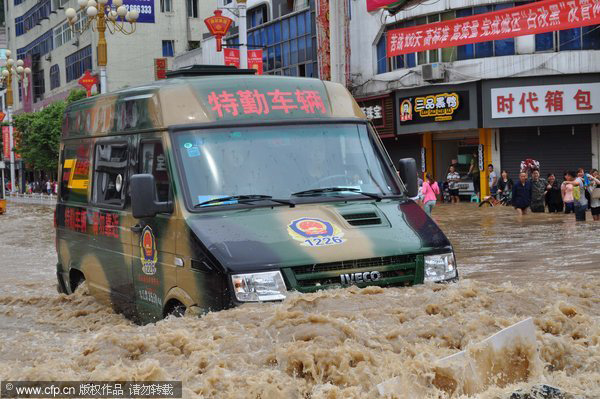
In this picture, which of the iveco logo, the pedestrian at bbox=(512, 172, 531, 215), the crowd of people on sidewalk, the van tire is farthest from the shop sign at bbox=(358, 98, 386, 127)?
the iveco logo

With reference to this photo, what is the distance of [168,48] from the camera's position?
219 feet

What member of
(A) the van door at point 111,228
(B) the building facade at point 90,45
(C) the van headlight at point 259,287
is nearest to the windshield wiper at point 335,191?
(C) the van headlight at point 259,287

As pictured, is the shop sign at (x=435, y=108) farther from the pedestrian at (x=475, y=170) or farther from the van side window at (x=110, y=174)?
the van side window at (x=110, y=174)

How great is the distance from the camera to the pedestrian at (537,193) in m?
27.1

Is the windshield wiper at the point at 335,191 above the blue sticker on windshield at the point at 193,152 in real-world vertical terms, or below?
below

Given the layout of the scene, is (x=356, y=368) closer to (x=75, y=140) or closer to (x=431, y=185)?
(x=75, y=140)

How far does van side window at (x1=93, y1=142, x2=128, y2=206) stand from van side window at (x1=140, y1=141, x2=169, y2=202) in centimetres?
Answer: 46

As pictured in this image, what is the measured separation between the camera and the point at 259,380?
5.18m

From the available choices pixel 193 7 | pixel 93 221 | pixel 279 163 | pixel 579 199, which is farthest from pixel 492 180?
pixel 193 7

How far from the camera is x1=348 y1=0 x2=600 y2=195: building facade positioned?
33031 mm

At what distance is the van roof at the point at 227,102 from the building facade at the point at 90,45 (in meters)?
40.5

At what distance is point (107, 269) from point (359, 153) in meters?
2.76

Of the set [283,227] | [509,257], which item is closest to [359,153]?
[283,227]

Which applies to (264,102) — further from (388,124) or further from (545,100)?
(388,124)
